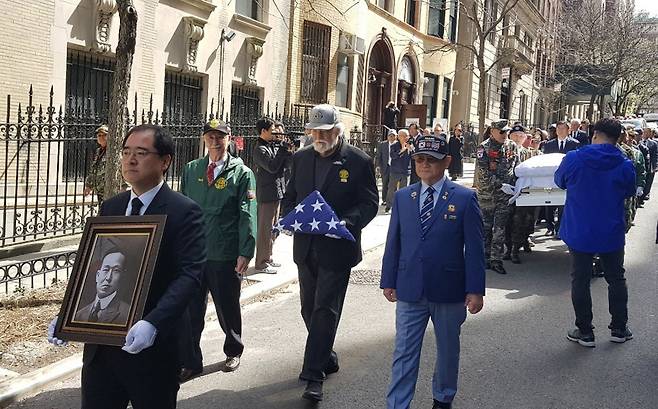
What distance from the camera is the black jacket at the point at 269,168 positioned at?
9344 millimetres

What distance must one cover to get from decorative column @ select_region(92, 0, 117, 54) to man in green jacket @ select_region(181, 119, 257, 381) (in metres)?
8.98

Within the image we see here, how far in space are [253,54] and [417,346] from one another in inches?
616

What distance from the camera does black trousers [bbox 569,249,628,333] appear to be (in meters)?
6.51

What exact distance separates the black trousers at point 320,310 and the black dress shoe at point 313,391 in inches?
1.5

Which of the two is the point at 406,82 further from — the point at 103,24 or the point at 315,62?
the point at 103,24

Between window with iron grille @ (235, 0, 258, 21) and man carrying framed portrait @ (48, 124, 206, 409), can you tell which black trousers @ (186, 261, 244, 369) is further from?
window with iron grille @ (235, 0, 258, 21)

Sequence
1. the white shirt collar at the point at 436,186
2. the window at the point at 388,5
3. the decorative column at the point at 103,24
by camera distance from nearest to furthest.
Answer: the white shirt collar at the point at 436,186
the decorative column at the point at 103,24
the window at the point at 388,5

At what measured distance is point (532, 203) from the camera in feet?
33.4

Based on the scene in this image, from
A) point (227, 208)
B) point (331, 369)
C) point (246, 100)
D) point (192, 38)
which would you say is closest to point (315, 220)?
point (227, 208)

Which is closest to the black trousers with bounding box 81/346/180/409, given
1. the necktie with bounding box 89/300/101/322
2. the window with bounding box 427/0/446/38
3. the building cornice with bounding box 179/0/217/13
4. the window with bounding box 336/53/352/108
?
the necktie with bounding box 89/300/101/322

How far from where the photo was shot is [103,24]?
13594 millimetres

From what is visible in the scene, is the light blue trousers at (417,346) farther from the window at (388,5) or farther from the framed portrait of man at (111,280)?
the window at (388,5)

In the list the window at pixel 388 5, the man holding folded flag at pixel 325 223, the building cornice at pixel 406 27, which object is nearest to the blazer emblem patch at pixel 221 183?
the man holding folded flag at pixel 325 223

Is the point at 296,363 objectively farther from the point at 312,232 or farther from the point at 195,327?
the point at 312,232
